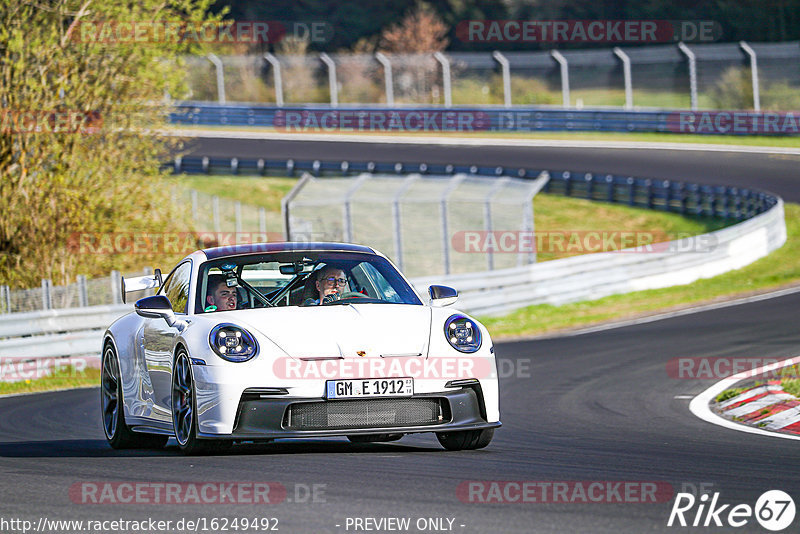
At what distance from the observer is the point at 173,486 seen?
6.66m

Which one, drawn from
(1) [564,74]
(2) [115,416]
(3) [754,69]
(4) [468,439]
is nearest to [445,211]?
(2) [115,416]

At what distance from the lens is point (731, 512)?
5684mm

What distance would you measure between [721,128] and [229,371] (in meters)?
36.4

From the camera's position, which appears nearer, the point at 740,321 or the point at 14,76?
the point at 740,321

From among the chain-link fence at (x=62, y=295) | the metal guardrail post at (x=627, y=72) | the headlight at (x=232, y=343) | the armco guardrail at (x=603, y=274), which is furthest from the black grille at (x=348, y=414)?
the metal guardrail post at (x=627, y=72)

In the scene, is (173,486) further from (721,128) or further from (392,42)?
(392,42)

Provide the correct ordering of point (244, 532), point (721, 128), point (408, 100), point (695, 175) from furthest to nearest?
point (408, 100) → point (721, 128) → point (695, 175) → point (244, 532)

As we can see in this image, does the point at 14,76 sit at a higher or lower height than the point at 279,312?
higher

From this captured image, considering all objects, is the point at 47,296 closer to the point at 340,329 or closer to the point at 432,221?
the point at 340,329

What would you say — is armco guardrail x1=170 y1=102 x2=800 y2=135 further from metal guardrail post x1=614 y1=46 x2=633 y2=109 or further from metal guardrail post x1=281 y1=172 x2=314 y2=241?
metal guardrail post x1=281 y1=172 x2=314 y2=241

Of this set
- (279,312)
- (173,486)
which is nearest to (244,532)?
(173,486)

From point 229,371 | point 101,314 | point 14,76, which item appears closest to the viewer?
point 229,371

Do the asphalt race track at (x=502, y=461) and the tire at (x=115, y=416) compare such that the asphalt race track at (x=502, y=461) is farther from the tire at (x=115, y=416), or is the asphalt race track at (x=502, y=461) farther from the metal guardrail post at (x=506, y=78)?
the metal guardrail post at (x=506, y=78)

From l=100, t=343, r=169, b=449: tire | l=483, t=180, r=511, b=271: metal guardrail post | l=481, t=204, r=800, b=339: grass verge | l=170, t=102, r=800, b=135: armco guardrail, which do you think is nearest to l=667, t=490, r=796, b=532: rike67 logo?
l=100, t=343, r=169, b=449: tire
